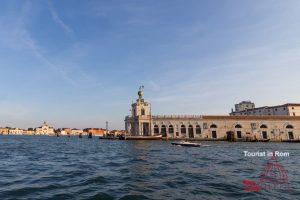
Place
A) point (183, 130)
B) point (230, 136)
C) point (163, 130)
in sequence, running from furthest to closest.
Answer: point (163, 130) < point (183, 130) < point (230, 136)

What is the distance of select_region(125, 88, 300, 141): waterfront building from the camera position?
79.1 meters

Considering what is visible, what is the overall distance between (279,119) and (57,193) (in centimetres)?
8050

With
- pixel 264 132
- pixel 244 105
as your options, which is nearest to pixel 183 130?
pixel 264 132

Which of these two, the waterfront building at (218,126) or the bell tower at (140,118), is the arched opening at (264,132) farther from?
the bell tower at (140,118)

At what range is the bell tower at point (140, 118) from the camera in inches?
3187

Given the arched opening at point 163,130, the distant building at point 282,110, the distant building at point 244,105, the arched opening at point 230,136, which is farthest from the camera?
the distant building at point 244,105

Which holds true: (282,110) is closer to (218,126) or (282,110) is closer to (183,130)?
(218,126)

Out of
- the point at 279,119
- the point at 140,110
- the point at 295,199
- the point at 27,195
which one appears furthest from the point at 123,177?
the point at 279,119

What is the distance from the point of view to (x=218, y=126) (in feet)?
263

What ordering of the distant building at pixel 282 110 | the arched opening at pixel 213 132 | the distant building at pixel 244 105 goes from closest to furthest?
the arched opening at pixel 213 132
the distant building at pixel 282 110
the distant building at pixel 244 105

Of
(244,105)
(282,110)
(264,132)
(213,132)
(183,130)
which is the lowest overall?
(264,132)

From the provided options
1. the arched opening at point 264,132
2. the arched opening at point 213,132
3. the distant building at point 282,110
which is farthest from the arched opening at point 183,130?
the distant building at point 282,110

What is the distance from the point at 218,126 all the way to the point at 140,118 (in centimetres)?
2353

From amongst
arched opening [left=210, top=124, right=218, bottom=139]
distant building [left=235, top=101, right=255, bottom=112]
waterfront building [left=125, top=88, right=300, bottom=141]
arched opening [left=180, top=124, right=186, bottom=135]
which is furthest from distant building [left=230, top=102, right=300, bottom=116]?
arched opening [left=180, top=124, right=186, bottom=135]
